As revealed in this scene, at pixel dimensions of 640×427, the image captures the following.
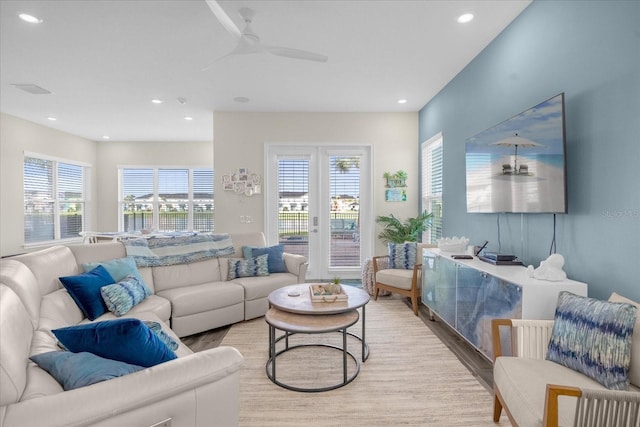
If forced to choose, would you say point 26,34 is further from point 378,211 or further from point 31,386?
point 378,211

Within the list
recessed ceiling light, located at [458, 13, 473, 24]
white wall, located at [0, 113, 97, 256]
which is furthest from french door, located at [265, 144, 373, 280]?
white wall, located at [0, 113, 97, 256]

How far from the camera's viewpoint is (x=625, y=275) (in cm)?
182

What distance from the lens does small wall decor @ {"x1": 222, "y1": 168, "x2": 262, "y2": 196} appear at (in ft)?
17.5

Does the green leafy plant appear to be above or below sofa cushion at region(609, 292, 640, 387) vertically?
above

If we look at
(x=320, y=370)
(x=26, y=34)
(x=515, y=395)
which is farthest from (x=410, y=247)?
(x=26, y=34)

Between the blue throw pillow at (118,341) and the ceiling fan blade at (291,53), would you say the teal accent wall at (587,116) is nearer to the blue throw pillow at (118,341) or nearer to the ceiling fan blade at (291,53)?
the ceiling fan blade at (291,53)

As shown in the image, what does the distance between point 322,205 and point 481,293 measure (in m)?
3.33

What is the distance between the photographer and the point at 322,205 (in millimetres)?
5535

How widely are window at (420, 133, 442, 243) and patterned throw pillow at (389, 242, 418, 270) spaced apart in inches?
21.8

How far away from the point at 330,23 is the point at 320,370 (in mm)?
2891

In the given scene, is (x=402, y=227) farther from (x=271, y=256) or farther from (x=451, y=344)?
(x=451, y=344)

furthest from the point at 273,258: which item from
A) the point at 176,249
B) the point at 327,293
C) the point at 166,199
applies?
the point at 166,199

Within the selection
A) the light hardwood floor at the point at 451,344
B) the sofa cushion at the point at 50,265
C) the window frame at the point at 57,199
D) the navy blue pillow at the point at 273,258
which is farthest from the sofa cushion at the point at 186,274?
the window frame at the point at 57,199

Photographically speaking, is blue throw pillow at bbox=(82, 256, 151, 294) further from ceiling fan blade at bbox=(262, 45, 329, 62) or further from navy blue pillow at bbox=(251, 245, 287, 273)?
ceiling fan blade at bbox=(262, 45, 329, 62)
